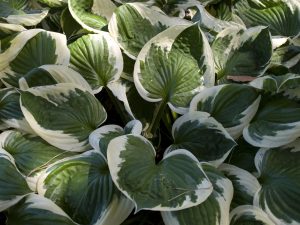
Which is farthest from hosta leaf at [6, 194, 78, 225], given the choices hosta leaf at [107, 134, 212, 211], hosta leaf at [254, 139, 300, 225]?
hosta leaf at [254, 139, 300, 225]

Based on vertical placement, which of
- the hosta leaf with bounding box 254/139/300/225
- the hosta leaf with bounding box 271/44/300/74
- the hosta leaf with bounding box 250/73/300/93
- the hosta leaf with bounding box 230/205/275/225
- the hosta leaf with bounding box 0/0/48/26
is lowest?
the hosta leaf with bounding box 230/205/275/225

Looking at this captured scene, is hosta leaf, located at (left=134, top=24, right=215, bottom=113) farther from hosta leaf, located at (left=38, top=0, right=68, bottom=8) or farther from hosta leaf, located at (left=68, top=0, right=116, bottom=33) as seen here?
hosta leaf, located at (left=38, top=0, right=68, bottom=8)

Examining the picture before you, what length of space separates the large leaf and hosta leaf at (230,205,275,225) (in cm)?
9

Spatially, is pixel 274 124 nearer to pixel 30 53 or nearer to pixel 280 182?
pixel 280 182

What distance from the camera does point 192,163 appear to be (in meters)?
0.84

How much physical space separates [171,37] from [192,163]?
298 millimetres

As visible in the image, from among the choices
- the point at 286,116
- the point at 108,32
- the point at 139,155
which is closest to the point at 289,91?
the point at 286,116

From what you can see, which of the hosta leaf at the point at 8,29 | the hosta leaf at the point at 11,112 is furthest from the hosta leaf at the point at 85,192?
the hosta leaf at the point at 8,29

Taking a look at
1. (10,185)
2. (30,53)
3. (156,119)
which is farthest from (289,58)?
(10,185)

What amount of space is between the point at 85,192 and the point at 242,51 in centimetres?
49

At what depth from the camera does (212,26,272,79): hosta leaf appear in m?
1.08

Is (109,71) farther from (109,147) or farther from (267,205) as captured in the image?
(267,205)

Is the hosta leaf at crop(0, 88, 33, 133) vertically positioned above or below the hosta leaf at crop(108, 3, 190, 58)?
below

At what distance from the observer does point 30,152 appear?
94 centimetres
